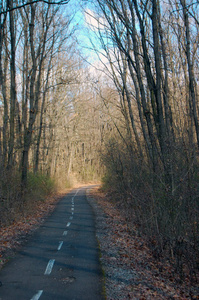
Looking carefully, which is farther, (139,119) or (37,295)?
(139,119)

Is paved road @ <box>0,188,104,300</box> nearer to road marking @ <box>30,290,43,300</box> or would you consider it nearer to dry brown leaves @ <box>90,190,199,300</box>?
road marking @ <box>30,290,43,300</box>

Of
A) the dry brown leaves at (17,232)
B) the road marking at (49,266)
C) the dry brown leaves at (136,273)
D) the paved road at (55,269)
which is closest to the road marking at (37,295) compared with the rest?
the paved road at (55,269)

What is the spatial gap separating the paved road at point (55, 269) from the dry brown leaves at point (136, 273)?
12.4 inches

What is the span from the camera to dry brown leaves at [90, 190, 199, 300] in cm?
545

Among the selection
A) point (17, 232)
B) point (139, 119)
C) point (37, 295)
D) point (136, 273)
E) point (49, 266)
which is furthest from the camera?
point (139, 119)

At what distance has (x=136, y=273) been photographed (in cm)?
644

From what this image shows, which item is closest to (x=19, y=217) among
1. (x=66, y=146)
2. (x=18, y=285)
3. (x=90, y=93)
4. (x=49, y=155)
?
(x=18, y=285)

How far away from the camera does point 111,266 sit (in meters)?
6.81

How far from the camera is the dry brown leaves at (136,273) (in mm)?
5453

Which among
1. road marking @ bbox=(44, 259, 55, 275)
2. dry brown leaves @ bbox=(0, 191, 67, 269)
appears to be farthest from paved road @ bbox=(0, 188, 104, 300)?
dry brown leaves @ bbox=(0, 191, 67, 269)

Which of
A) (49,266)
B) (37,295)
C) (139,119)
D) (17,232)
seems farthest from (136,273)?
(139,119)

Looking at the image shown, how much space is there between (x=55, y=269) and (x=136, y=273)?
71.9 inches

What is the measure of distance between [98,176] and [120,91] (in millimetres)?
35494

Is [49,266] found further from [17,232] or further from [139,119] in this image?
[139,119]
